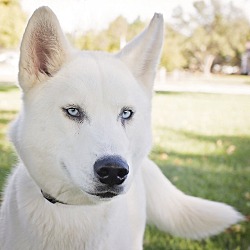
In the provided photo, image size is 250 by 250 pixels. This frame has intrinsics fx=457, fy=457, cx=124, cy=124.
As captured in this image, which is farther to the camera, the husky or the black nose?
the husky

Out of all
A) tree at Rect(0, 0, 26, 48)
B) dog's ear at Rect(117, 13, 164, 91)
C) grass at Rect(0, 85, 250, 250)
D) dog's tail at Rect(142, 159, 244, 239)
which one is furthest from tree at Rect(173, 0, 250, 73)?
dog's ear at Rect(117, 13, 164, 91)

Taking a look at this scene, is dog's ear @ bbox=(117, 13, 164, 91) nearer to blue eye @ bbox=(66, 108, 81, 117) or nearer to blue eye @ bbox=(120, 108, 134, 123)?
blue eye @ bbox=(120, 108, 134, 123)

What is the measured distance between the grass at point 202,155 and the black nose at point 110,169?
1493mm

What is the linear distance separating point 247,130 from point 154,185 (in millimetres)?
4533

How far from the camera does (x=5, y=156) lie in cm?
421

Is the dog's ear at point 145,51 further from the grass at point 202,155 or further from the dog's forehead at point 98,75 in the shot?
the grass at point 202,155

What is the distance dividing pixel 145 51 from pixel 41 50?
1.36 ft

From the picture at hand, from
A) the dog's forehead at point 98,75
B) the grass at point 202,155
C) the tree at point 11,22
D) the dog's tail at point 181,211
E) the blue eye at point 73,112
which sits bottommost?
the grass at point 202,155

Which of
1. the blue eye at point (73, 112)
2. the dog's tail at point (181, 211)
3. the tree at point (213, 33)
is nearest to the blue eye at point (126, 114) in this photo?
the blue eye at point (73, 112)

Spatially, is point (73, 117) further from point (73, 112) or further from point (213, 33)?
point (213, 33)

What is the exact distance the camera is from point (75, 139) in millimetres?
1552

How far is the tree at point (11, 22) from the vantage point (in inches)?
228

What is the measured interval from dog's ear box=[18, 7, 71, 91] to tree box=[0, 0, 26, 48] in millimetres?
4158

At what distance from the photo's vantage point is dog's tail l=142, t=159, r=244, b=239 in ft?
7.65
